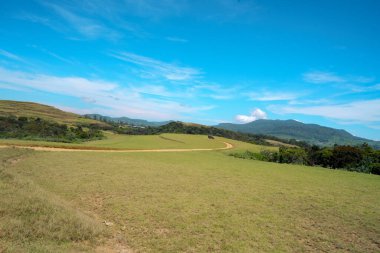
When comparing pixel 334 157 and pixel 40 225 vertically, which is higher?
pixel 334 157

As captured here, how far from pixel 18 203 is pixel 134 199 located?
6.06 meters

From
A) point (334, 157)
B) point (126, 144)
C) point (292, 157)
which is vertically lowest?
point (126, 144)

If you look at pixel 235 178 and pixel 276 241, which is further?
pixel 235 178

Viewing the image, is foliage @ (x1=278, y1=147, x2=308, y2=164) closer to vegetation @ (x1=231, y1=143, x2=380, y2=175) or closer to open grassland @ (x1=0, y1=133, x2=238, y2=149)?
vegetation @ (x1=231, y1=143, x2=380, y2=175)

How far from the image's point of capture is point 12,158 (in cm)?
3042

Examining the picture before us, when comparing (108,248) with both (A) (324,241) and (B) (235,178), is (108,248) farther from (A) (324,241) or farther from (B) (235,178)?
(B) (235,178)

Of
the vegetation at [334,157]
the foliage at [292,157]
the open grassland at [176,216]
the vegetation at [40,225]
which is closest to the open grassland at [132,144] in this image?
the foliage at [292,157]

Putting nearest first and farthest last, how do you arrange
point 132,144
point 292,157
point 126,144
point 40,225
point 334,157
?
point 40,225, point 334,157, point 292,157, point 126,144, point 132,144

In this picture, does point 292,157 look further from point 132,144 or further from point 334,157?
point 132,144

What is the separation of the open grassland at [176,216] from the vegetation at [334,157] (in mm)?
37214

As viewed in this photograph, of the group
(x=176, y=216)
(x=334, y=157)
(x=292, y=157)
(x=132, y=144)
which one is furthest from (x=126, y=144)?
(x=176, y=216)

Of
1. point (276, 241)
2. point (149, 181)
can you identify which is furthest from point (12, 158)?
point (276, 241)

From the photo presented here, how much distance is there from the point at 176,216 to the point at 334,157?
59794 millimetres

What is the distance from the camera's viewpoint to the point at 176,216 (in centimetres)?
1420
